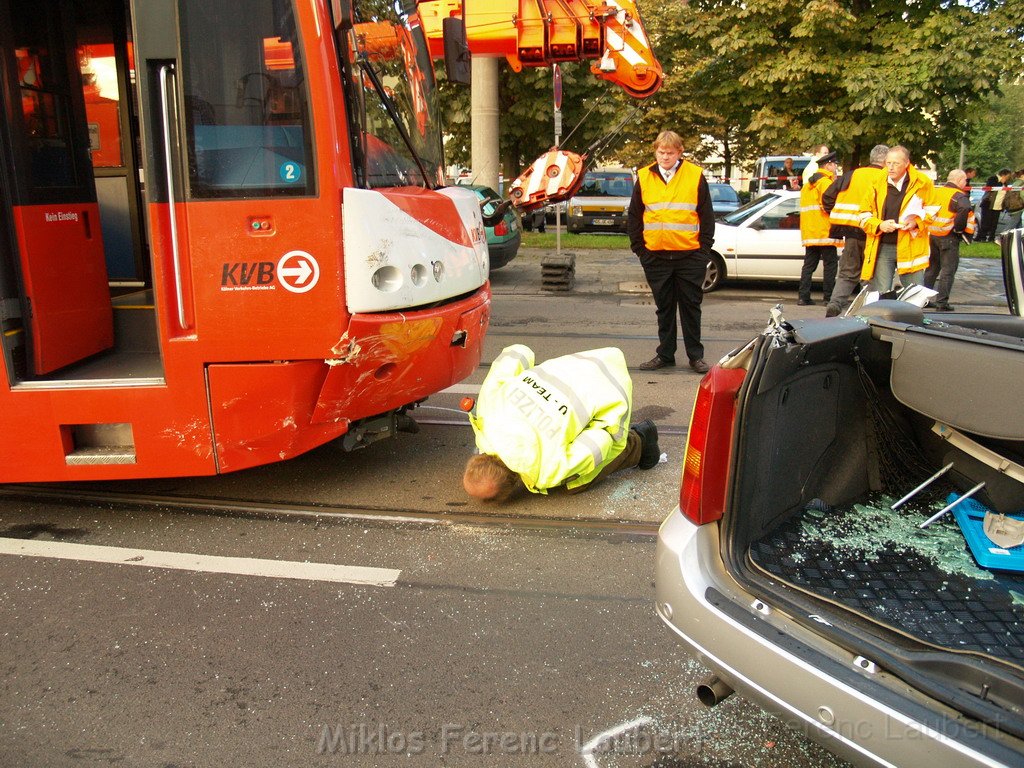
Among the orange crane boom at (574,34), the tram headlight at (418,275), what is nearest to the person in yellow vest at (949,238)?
the orange crane boom at (574,34)

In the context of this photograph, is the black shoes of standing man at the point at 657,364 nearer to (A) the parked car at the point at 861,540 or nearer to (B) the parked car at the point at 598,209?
(A) the parked car at the point at 861,540

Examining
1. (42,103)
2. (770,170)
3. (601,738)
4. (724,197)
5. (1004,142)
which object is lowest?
(601,738)

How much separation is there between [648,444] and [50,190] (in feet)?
11.3

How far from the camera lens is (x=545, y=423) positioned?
13.6 ft

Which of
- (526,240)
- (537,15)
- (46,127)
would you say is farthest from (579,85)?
(46,127)

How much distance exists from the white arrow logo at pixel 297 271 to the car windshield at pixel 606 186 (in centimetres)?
2172

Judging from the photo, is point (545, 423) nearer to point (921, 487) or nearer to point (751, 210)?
point (921, 487)

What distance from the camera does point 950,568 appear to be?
2584mm

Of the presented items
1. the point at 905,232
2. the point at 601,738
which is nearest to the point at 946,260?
the point at 905,232

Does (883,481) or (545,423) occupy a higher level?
(883,481)

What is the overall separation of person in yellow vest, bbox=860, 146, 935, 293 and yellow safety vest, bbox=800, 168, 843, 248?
277 cm

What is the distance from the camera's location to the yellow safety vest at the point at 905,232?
770cm

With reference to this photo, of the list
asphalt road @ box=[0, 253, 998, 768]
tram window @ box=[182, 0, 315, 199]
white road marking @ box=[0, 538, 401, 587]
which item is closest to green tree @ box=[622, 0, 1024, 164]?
asphalt road @ box=[0, 253, 998, 768]

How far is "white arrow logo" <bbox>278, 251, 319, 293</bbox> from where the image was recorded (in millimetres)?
3746
